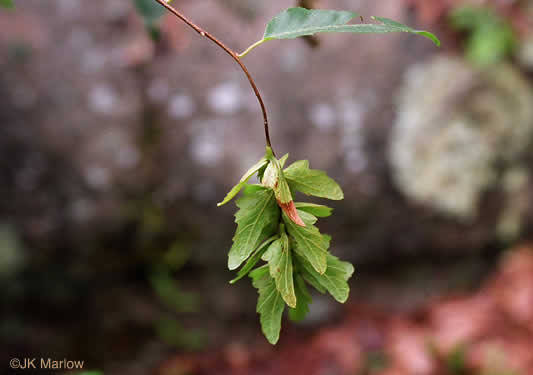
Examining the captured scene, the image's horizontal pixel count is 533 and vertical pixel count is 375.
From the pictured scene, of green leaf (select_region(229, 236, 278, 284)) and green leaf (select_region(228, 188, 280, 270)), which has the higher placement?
green leaf (select_region(228, 188, 280, 270))

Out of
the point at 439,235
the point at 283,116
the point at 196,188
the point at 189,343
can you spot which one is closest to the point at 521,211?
the point at 439,235

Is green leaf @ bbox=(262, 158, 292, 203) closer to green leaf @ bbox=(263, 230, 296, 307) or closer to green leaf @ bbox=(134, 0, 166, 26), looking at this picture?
green leaf @ bbox=(263, 230, 296, 307)

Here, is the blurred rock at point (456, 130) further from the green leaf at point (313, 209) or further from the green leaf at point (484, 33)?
the green leaf at point (313, 209)

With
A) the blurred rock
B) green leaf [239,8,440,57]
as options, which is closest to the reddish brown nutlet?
green leaf [239,8,440,57]

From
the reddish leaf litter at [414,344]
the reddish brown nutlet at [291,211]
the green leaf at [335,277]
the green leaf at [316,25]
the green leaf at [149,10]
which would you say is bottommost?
the reddish leaf litter at [414,344]

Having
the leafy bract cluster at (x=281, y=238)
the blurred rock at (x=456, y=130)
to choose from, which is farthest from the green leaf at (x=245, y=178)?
the blurred rock at (x=456, y=130)

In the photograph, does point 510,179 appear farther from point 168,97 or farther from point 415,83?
point 168,97

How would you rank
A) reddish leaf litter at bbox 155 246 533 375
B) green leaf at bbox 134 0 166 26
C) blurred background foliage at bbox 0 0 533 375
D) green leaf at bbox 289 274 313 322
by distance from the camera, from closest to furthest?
green leaf at bbox 289 274 313 322, green leaf at bbox 134 0 166 26, blurred background foliage at bbox 0 0 533 375, reddish leaf litter at bbox 155 246 533 375
